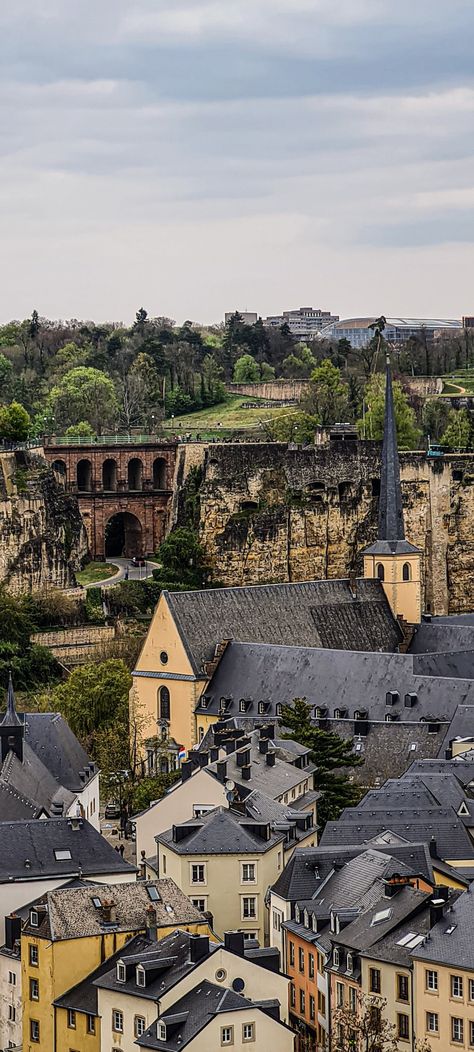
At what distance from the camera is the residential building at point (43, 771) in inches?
2569

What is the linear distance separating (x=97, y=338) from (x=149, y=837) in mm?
112705

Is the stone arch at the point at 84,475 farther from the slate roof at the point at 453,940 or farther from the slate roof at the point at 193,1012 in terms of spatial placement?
the slate roof at the point at 193,1012

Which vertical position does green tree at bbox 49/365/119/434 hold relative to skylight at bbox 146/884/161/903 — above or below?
above

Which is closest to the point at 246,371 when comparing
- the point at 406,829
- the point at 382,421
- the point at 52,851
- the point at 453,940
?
the point at 382,421

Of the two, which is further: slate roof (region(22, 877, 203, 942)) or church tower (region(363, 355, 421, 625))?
church tower (region(363, 355, 421, 625))

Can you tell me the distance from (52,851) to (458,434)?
230 feet

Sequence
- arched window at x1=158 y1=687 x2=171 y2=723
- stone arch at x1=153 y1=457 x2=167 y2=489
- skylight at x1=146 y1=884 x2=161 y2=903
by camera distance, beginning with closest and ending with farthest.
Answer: skylight at x1=146 y1=884 x2=161 y2=903
arched window at x1=158 y1=687 x2=171 y2=723
stone arch at x1=153 y1=457 x2=167 y2=489

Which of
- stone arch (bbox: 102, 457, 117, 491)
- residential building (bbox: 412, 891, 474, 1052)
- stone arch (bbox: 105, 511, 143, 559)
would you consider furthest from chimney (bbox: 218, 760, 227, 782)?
stone arch (bbox: 102, 457, 117, 491)

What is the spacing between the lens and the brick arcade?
117625 millimetres

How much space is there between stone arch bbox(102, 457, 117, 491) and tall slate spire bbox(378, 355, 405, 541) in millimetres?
22841

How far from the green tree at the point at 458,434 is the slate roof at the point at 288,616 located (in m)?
34.7

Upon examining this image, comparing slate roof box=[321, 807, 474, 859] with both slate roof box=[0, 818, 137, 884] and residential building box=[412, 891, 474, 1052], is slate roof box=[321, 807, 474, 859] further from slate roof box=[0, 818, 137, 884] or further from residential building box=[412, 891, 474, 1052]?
residential building box=[412, 891, 474, 1052]

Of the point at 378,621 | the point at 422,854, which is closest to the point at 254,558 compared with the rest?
the point at 378,621

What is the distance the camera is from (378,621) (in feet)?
294
